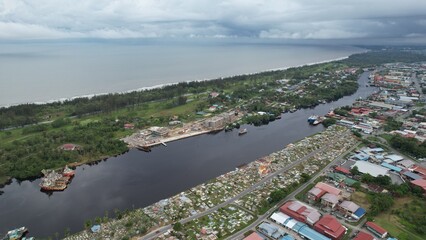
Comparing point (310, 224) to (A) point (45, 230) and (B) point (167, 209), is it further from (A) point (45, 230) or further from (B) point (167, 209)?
(A) point (45, 230)

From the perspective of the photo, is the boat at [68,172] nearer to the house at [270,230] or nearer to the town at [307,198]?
the town at [307,198]

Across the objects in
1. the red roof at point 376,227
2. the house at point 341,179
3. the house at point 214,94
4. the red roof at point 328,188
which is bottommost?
the red roof at point 376,227

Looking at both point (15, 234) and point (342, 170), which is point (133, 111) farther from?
point (342, 170)

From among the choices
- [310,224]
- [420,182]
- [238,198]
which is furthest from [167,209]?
[420,182]

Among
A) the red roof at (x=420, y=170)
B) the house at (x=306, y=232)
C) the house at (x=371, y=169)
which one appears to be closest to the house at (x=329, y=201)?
the house at (x=306, y=232)

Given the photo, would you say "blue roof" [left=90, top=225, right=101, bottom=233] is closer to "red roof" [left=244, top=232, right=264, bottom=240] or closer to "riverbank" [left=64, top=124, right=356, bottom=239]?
"riverbank" [left=64, top=124, right=356, bottom=239]

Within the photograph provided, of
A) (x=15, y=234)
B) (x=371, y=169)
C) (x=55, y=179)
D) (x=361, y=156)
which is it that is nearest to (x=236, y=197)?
(x=371, y=169)
